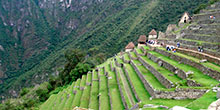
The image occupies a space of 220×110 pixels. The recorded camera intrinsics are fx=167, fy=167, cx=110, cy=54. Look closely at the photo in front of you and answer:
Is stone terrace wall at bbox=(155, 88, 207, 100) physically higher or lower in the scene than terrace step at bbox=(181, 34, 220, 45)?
lower

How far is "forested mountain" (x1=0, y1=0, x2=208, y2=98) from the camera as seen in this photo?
253 feet

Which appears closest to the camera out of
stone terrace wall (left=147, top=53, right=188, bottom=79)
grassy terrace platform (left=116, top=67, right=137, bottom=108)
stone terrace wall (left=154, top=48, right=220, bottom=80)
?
stone terrace wall (left=154, top=48, right=220, bottom=80)

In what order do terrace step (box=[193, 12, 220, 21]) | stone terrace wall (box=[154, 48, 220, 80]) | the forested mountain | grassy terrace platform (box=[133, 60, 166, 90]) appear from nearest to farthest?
1. stone terrace wall (box=[154, 48, 220, 80])
2. grassy terrace platform (box=[133, 60, 166, 90])
3. terrace step (box=[193, 12, 220, 21])
4. the forested mountain

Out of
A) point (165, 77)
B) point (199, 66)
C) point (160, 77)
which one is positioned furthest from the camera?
point (160, 77)

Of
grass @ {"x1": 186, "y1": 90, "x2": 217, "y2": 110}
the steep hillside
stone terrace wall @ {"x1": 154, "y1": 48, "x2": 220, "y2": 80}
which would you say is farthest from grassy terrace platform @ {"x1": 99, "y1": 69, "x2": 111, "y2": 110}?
grass @ {"x1": 186, "y1": 90, "x2": 217, "y2": 110}

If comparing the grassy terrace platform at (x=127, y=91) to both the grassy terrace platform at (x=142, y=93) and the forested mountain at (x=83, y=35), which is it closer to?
the grassy terrace platform at (x=142, y=93)

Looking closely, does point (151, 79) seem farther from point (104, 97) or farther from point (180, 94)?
point (104, 97)

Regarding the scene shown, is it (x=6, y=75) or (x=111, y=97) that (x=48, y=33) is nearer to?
(x=6, y=75)

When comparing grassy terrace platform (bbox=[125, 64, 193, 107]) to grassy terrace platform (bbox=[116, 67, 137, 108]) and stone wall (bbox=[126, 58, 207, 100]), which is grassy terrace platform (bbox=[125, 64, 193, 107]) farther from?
grassy terrace platform (bbox=[116, 67, 137, 108])

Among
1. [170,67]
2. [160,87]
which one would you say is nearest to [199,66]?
[170,67]

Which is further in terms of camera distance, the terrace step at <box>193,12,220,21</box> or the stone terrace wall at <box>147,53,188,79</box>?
the terrace step at <box>193,12,220,21</box>

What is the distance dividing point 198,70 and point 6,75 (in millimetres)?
147891

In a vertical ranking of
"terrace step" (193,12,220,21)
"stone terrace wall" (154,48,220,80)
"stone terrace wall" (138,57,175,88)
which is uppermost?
"terrace step" (193,12,220,21)

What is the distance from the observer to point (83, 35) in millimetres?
136125
